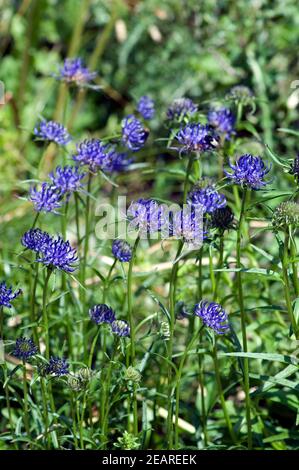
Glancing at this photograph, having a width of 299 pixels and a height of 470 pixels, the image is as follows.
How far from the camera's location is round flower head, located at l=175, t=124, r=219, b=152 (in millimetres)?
1609

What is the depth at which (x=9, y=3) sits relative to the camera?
3955 mm

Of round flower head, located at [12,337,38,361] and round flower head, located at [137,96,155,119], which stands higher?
round flower head, located at [137,96,155,119]

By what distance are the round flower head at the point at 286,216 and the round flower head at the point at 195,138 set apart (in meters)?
0.25

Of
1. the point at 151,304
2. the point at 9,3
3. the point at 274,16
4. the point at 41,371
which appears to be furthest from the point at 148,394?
the point at 9,3

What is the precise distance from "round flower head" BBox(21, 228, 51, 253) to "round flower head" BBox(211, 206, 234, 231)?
336 millimetres

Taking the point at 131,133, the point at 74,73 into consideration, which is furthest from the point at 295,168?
the point at 74,73

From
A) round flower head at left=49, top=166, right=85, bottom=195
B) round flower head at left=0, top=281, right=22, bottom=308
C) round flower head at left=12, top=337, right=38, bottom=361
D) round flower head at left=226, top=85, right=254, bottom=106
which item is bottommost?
round flower head at left=12, top=337, right=38, bottom=361

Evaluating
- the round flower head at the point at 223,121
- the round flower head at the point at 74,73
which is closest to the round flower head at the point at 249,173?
the round flower head at the point at 223,121

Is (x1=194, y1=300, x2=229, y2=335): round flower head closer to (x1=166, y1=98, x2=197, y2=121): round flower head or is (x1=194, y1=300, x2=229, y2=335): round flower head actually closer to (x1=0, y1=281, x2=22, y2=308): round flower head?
(x1=0, y1=281, x2=22, y2=308): round flower head

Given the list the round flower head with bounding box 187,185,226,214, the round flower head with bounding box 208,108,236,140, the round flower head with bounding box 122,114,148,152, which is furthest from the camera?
the round flower head with bounding box 208,108,236,140

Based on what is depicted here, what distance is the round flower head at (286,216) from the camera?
1.44 metres

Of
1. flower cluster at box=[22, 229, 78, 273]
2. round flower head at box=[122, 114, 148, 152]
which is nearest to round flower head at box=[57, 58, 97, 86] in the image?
round flower head at box=[122, 114, 148, 152]
